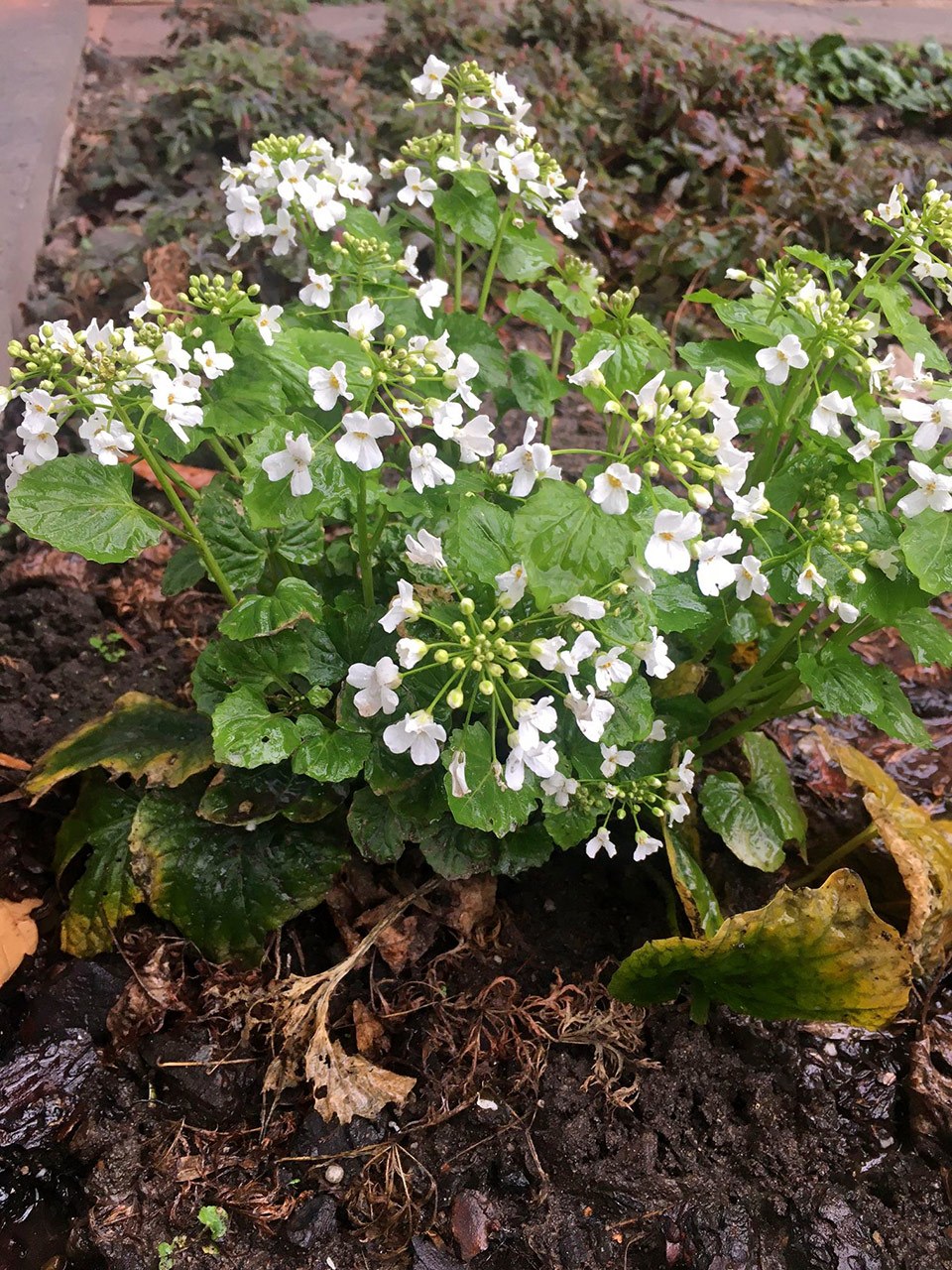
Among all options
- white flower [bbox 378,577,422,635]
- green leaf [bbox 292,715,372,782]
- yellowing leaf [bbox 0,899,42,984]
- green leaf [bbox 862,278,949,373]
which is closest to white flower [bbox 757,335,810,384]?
green leaf [bbox 862,278,949,373]

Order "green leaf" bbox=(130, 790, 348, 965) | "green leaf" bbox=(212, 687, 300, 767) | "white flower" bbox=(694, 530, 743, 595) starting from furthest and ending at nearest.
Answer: "green leaf" bbox=(130, 790, 348, 965), "green leaf" bbox=(212, 687, 300, 767), "white flower" bbox=(694, 530, 743, 595)

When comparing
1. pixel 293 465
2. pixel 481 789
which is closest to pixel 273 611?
pixel 293 465

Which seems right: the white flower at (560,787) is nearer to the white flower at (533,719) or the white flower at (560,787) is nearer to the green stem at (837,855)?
the white flower at (533,719)

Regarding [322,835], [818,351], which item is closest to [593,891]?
[322,835]

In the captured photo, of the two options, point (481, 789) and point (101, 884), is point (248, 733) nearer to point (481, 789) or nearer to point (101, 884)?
point (481, 789)

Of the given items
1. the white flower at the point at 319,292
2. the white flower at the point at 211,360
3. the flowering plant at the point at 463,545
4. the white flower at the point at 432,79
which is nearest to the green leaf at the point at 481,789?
the flowering plant at the point at 463,545

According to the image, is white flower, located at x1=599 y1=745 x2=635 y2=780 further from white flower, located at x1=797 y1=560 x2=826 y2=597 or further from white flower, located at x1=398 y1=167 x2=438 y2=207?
white flower, located at x1=398 y1=167 x2=438 y2=207
